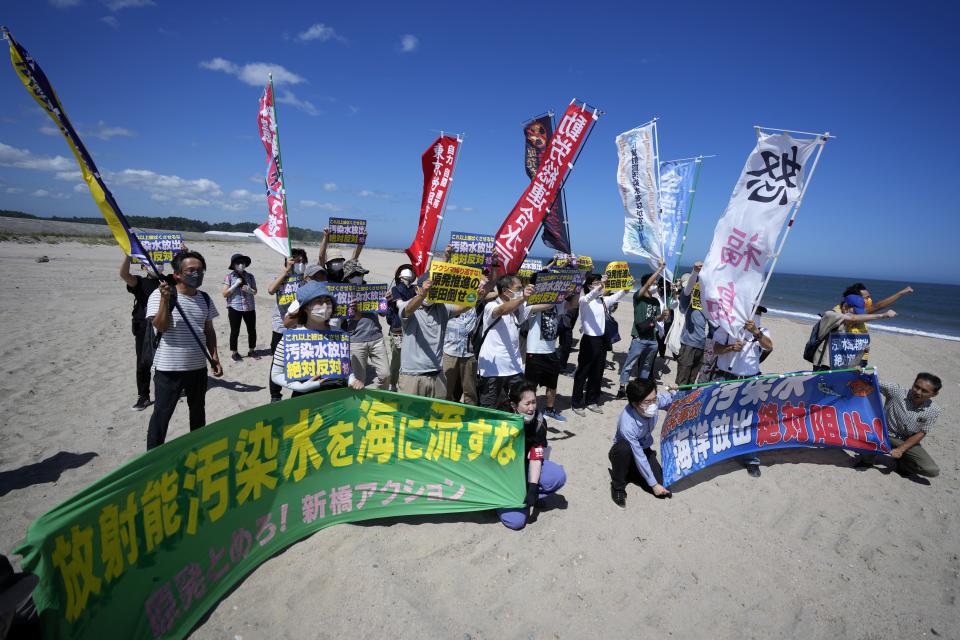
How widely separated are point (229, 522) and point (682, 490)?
14.4 ft

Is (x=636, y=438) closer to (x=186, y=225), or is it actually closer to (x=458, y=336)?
(x=458, y=336)

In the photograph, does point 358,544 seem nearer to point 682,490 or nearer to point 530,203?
point 682,490

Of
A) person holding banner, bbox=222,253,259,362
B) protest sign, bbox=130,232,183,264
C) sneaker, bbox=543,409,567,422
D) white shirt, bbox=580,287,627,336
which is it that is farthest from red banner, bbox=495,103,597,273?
protest sign, bbox=130,232,183,264

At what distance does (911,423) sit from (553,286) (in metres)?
4.73

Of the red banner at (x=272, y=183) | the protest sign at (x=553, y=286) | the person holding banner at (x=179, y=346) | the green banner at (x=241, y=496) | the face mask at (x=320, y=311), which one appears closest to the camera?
the green banner at (x=241, y=496)

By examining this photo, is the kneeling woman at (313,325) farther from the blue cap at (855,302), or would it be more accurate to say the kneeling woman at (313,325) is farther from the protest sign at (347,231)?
the blue cap at (855,302)

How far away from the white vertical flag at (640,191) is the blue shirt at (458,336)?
125 inches

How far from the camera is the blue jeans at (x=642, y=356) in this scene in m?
7.25

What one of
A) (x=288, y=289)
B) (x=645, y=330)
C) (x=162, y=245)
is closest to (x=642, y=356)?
(x=645, y=330)

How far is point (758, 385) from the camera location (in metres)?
5.02

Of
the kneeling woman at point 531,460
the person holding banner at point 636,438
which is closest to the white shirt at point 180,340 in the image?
the kneeling woman at point 531,460

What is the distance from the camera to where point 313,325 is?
12.3 feet

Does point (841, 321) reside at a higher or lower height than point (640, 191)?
lower

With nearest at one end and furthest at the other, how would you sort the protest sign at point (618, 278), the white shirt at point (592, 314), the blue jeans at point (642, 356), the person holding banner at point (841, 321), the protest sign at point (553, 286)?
the protest sign at point (553, 286), the person holding banner at point (841, 321), the white shirt at point (592, 314), the protest sign at point (618, 278), the blue jeans at point (642, 356)
